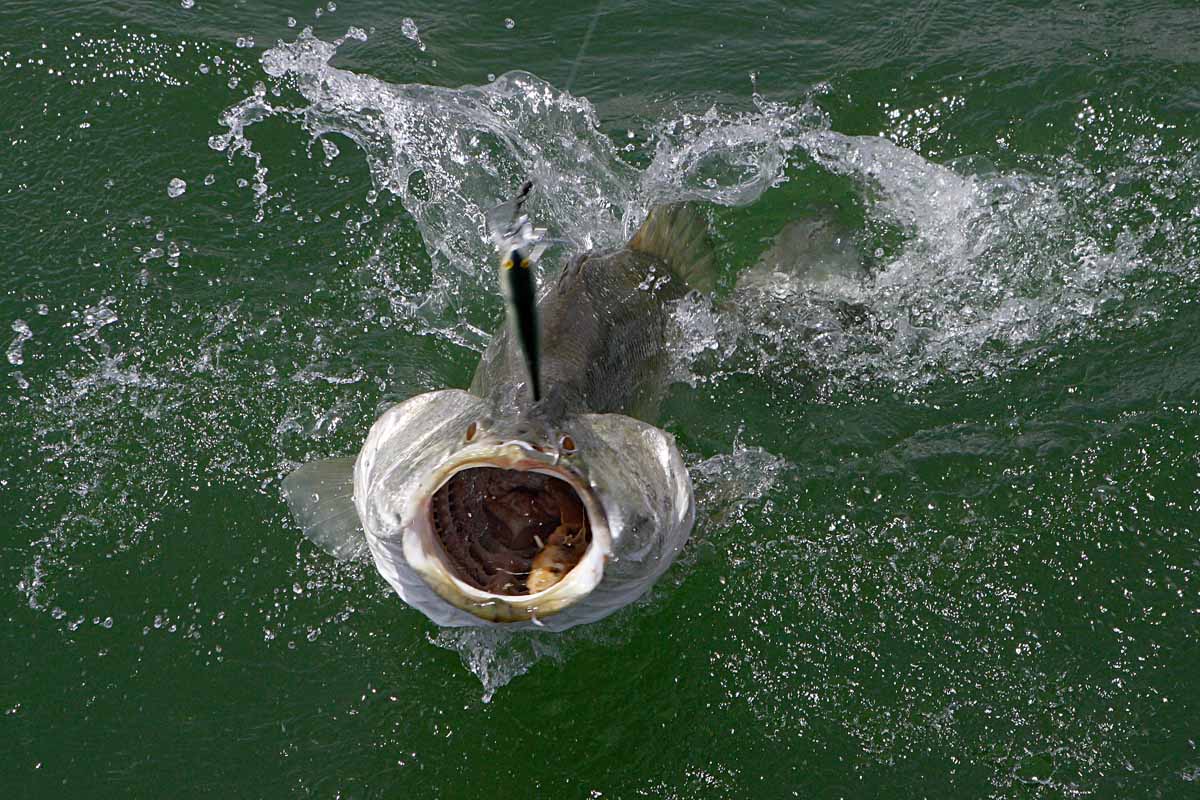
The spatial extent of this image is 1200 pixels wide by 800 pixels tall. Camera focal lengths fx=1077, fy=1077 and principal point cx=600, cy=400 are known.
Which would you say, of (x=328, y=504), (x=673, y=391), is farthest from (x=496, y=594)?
(x=673, y=391)

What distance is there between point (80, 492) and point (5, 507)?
295 millimetres

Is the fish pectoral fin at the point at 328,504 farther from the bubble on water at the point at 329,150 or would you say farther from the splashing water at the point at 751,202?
the bubble on water at the point at 329,150

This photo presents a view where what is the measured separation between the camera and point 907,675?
160 inches

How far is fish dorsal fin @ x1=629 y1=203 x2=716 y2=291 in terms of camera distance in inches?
187

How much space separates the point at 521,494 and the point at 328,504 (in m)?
1.15

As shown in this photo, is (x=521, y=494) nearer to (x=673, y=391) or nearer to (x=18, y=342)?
(x=673, y=391)

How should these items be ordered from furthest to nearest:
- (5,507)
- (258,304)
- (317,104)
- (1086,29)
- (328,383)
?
(1086,29), (317,104), (258,304), (328,383), (5,507)

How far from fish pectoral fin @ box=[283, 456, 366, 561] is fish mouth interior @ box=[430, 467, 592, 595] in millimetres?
1025

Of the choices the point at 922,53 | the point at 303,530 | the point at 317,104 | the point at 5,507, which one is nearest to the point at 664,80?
the point at 922,53

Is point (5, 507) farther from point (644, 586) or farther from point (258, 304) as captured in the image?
point (644, 586)

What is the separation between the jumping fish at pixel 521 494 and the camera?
2578 millimetres

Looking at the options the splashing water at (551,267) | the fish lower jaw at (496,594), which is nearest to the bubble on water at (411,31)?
the splashing water at (551,267)

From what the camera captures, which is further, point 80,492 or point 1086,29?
point 1086,29

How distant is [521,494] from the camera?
10.0 feet
